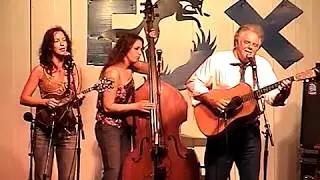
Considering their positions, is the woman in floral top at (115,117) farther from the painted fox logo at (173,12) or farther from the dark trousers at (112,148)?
the painted fox logo at (173,12)

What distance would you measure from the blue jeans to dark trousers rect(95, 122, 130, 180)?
25 cm

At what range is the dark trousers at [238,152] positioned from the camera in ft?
11.0

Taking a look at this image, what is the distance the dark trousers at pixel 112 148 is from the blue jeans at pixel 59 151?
0.81 ft

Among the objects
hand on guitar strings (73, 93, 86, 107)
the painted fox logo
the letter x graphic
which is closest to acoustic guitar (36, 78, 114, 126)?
hand on guitar strings (73, 93, 86, 107)

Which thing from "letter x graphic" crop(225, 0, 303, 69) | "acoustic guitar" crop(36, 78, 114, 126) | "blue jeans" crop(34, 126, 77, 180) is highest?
"letter x graphic" crop(225, 0, 303, 69)

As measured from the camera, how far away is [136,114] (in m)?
3.44

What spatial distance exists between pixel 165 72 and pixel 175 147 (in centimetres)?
139

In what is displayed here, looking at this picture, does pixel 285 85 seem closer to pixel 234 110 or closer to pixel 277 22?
pixel 234 110

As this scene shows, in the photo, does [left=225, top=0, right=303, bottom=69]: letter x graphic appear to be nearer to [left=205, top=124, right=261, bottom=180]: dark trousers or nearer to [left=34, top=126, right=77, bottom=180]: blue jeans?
[left=205, top=124, right=261, bottom=180]: dark trousers

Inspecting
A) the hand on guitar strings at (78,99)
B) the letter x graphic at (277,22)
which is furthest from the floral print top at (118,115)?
the letter x graphic at (277,22)

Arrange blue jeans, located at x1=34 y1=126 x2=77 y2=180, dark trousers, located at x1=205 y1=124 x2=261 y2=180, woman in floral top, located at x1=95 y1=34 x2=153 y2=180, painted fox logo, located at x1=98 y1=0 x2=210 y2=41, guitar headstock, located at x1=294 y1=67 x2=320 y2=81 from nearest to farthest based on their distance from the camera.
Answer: guitar headstock, located at x1=294 y1=67 x2=320 y2=81, dark trousers, located at x1=205 y1=124 x2=261 y2=180, woman in floral top, located at x1=95 y1=34 x2=153 y2=180, blue jeans, located at x1=34 y1=126 x2=77 y2=180, painted fox logo, located at x1=98 y1=0 x2=210 y2=41

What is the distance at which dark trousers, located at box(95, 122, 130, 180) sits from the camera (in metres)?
3.64

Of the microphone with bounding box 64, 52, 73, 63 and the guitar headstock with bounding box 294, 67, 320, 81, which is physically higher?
the microphone with bounding box 64, 52, 73, 63

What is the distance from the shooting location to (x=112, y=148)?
12.0ft
